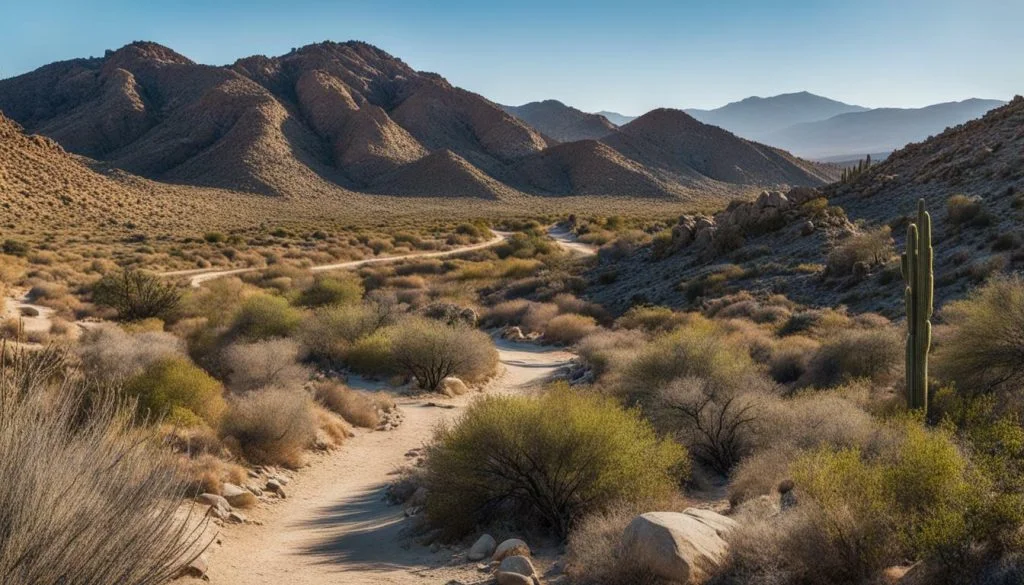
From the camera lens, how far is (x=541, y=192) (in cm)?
11681

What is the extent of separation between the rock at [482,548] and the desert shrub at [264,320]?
43.9 ft

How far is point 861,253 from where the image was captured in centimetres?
2328

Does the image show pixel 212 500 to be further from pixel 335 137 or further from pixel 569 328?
pixel 335 137

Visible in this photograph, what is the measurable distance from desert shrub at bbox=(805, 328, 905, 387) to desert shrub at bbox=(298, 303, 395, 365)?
11.8m

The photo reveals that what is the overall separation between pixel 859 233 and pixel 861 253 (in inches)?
155

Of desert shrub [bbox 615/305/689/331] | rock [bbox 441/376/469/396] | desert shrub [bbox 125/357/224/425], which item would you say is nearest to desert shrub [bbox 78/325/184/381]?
desert shrub [bbox 125/357/224/425]

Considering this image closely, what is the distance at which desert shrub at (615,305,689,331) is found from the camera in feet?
73.1

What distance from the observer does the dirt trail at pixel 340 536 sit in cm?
805

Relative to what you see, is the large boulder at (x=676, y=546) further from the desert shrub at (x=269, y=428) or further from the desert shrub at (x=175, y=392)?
the desert shrub at (x=175, y=392)

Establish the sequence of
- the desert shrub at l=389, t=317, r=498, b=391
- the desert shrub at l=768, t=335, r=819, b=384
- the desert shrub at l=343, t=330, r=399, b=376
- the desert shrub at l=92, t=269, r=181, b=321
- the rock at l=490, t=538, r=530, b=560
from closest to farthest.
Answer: the rock at l=490, t=538, r=530, b=560, the desert shrub at l=768, t=335, r=819, b=384, the desert shrub at l=389, t=317, r=498, b=391, the desert shrub at l=343, t=330, r=399, b=376, the desert shrub at l=92, t=269, r=181, b=321

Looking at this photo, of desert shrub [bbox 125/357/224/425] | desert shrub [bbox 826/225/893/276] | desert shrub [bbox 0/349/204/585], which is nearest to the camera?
desert shrub [bbox 0/349/204/585]

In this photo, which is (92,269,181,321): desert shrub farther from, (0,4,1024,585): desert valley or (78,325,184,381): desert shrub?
(78,325,184,381): desert shrub

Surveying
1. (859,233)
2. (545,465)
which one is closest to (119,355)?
(545,465)

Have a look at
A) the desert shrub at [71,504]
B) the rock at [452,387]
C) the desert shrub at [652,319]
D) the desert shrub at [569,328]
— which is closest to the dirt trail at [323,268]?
the desert shrub at [569,328]
